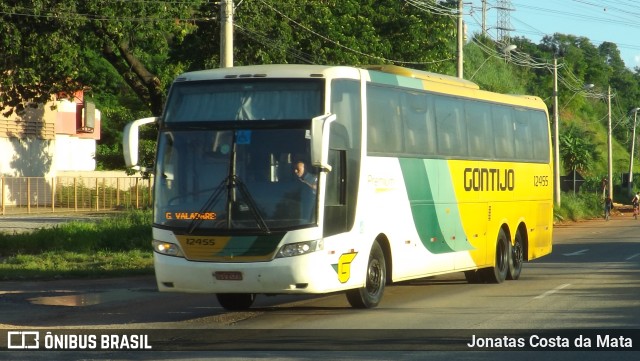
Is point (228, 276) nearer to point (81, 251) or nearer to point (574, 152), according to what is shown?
point (81, 251)

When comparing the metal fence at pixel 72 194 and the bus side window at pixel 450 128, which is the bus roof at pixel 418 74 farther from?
the metal fence at pixel 72 194

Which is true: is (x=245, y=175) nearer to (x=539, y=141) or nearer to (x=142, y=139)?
(x=539, y=141)

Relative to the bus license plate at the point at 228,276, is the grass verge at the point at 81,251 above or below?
below

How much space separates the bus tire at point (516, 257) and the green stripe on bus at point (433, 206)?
2350 millimetres

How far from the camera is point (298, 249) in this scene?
45.9 ft

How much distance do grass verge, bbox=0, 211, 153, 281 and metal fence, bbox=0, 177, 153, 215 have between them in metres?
20.8

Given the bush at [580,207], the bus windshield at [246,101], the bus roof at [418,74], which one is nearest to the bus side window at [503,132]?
the bus roof at [418,74]

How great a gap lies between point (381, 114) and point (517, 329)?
419 centimetres

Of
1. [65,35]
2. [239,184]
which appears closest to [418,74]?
[239,184]

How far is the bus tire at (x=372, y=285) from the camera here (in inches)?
610

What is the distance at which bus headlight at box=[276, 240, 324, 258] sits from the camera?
13938mm

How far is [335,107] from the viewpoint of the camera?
48.3 ft

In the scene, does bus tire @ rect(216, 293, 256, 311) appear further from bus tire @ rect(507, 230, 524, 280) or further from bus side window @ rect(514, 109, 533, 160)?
bus side window @ rect(514, 109, 533, 160)

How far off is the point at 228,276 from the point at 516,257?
345 inches
